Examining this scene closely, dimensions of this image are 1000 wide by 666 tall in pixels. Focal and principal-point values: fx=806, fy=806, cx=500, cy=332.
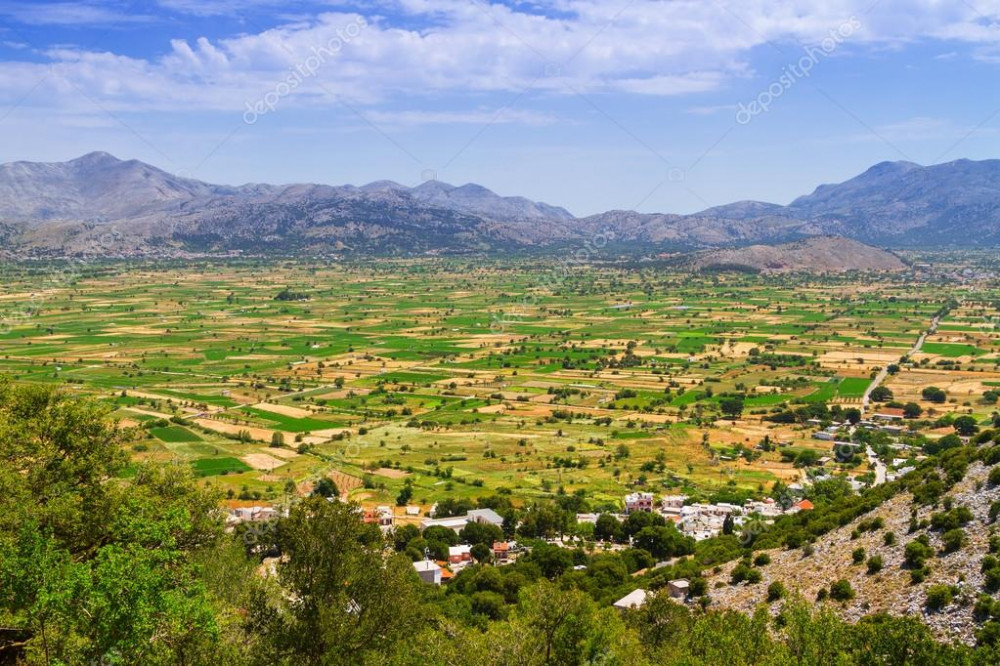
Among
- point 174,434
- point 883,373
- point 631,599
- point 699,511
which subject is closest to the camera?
point 631,599

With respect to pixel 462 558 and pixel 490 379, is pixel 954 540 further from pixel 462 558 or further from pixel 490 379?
pixel 490 379

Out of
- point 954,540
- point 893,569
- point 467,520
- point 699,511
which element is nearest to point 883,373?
point 699,511

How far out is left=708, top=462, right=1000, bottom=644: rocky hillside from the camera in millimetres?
22406

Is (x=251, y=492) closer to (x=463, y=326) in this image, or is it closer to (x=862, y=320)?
(x=463, y=326)

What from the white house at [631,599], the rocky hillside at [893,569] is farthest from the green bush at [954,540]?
the white house at [631,599]

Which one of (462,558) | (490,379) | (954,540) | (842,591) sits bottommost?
(462,558)

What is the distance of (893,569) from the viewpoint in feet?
82.7

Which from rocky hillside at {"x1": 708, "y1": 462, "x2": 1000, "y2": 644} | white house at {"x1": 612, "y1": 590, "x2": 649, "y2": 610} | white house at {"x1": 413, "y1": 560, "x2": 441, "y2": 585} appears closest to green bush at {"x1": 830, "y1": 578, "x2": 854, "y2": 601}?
rocky hillside at {"x1": 708, "y1": 462, "x2": 1000, "y2": 644}

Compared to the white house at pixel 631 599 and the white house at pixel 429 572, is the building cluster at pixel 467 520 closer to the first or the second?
the white house at pixel 429 572

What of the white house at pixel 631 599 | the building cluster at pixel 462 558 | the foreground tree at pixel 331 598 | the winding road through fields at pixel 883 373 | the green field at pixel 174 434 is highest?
the foreground tree at pixel 331 598

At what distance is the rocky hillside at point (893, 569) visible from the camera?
22406mm

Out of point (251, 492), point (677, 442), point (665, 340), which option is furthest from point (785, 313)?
point (251, 492)

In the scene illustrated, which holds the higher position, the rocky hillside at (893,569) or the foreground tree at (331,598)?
the foreground tree at (331,598)

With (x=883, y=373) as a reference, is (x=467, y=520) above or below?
below
